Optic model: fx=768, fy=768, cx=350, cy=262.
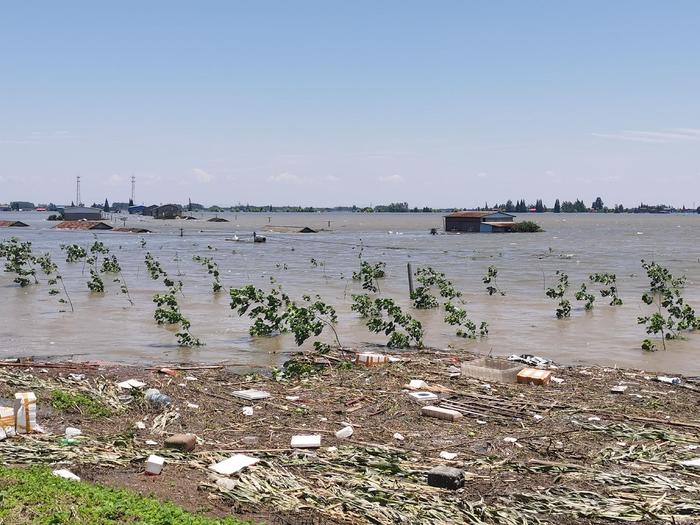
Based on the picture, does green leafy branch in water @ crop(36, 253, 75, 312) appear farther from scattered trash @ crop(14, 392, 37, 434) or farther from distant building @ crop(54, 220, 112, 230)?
distant building @ crop(54, 220, 112, 230)

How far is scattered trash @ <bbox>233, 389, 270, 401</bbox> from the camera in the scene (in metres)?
10.7

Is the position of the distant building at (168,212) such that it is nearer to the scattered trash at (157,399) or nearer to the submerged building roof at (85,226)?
the submerged building roof at (85,226)

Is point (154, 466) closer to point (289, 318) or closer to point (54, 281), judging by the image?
point (289, 318)

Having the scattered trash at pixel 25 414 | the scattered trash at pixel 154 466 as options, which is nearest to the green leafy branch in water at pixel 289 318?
the scattered trash at pixel 25 414

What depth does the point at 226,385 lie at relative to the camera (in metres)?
11.7

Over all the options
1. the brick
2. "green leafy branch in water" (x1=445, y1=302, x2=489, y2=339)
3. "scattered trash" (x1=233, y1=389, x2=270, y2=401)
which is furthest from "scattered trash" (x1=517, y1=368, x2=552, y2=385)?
"green leafy branch in water" (x1=445, y1=302, x2=489, y2=339)

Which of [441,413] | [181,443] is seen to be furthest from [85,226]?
[181,443]

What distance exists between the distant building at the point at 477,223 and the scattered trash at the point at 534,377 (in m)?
78.6

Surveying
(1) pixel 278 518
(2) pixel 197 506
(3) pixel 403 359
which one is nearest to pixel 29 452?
(2) pixel 197 506

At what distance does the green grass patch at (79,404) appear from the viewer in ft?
31.5

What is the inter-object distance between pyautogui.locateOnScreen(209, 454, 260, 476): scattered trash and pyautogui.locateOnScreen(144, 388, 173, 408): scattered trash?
248 centimetres

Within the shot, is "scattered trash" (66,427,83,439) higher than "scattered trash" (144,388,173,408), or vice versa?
"scattered trash" (144,388,173,408)

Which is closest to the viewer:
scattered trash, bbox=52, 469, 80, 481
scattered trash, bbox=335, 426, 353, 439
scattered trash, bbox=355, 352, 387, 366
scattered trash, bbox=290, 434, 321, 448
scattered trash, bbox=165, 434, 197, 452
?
scattered trash, bbox=52, 469, 80, 481

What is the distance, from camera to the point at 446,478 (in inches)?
287
